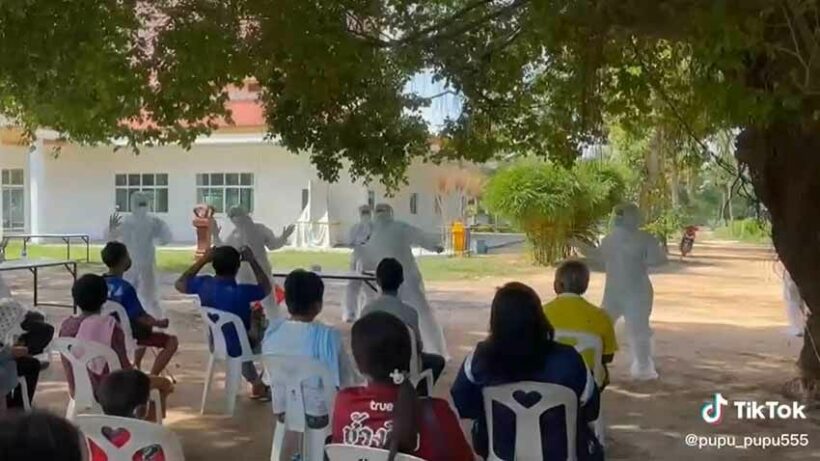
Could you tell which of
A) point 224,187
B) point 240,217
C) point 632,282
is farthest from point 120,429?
point 224,187

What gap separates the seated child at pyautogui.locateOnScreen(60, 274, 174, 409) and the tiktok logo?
138 inches

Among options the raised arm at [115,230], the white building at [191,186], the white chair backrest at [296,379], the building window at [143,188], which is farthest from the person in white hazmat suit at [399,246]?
the building window at [143,188]

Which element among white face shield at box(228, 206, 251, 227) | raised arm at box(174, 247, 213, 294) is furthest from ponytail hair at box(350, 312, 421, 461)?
white face shield at box(228, 206, 251, 227)

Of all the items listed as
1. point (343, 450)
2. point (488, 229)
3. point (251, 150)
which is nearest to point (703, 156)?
point (343, 450)

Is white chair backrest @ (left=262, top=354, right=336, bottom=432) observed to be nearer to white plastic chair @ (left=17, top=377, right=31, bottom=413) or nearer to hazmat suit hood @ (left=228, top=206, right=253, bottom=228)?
white plastic chair @ (left=17, top=377, right=31, bottom=413)

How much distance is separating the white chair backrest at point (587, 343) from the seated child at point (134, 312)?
2596 millimetres

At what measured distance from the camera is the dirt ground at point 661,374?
219 inches

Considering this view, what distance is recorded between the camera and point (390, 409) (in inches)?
111

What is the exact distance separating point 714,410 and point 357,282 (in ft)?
16.3

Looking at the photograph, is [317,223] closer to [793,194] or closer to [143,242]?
[143,242]

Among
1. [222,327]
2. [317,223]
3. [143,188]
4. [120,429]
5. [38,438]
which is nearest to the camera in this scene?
[38,438]

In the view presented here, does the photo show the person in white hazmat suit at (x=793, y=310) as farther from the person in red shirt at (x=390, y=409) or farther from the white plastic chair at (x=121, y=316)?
the person in red shirt at (x=390, y=409)

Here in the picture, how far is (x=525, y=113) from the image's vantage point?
26.7ft

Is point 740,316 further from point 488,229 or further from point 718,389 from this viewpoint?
point 488,229
